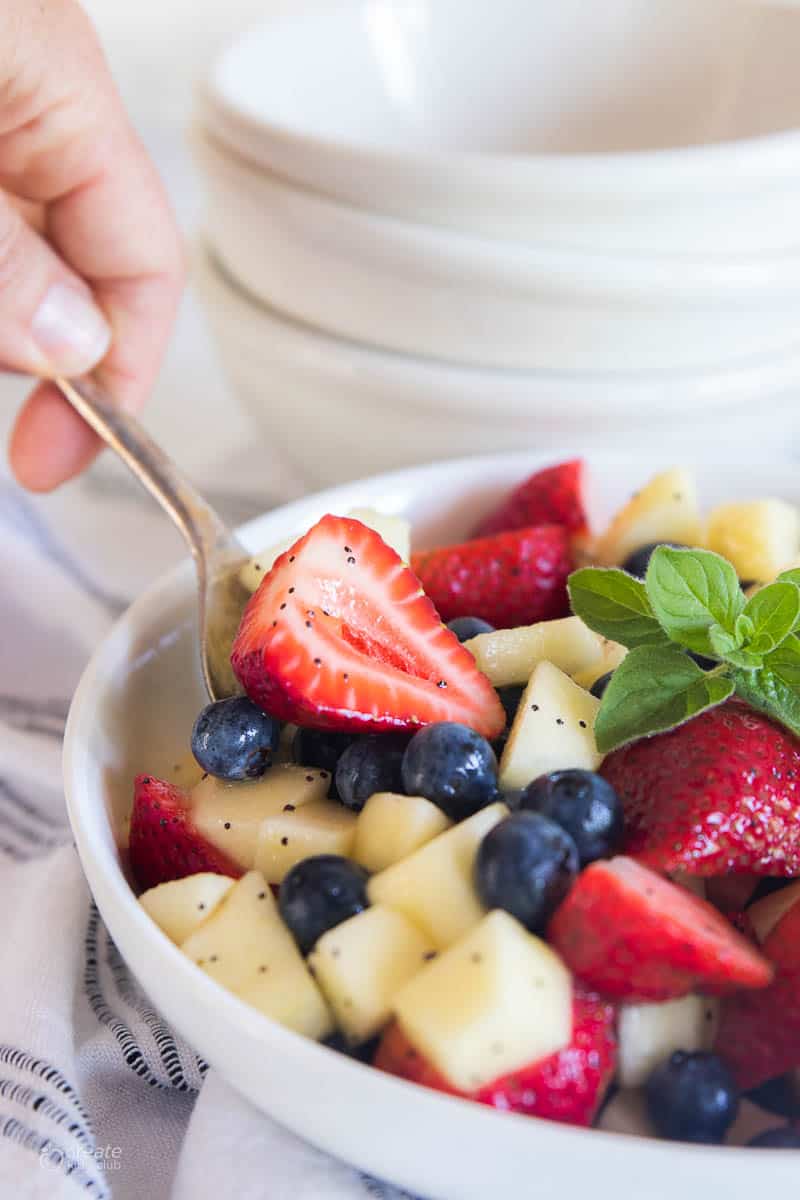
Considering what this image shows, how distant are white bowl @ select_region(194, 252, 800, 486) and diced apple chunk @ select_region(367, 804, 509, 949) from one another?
0.67 metres

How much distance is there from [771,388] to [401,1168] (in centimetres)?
101

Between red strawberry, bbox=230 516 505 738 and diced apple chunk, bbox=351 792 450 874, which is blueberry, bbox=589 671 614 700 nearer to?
red strawberry, bbox=230 516 505 738

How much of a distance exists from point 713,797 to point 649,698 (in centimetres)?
10

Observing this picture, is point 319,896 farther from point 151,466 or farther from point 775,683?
point 151,466

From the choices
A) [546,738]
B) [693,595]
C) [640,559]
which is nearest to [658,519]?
[640,559]

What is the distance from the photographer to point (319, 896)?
835 millimetres

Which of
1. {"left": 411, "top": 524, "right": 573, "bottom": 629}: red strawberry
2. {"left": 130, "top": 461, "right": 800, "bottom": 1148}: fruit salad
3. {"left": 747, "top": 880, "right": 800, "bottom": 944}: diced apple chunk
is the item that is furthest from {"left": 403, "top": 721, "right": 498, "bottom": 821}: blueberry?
{"left": 411, "top": 524, "right": 573, "bottom": 629}: red strawberry

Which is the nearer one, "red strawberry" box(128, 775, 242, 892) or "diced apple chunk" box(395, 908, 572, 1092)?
"diced apple chunk" box(395, 908, 572, 1092)

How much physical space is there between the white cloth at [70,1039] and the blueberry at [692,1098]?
185 mm

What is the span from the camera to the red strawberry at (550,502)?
1326mm

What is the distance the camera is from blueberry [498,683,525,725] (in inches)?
41.5

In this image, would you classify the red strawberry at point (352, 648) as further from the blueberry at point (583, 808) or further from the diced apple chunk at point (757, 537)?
the diced apple chunk at point (757, 537)

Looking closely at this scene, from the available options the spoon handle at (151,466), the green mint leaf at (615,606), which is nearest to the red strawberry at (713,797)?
the green mint leaf at (615,606)

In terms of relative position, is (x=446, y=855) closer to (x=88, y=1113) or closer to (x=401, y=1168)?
(x=401, y=1168)
